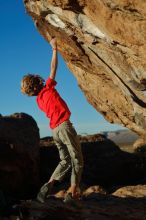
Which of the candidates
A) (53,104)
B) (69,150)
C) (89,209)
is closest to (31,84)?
(53,104)

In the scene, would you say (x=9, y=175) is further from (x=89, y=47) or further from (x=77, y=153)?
(x=77, y=153)

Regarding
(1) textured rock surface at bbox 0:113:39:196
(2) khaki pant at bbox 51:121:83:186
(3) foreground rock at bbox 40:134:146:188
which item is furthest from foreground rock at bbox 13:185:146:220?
(3) foreground rock at bbox 40:134:146:188

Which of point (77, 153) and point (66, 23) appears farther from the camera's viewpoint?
point (66, 23)

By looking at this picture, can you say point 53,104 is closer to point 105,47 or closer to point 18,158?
point 105,47

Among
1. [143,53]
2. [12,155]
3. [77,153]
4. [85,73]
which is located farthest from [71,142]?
[12,155]

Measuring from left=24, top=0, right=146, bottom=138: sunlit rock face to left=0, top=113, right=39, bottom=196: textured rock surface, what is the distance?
299cm

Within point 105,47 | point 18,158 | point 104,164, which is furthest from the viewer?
point 104,164

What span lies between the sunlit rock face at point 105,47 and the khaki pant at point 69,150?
102 inches

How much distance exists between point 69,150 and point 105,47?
3.50 m

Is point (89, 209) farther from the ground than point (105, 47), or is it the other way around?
point (105, 47)

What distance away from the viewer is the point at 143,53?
10484 millimetres

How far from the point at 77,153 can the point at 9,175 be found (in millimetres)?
8276

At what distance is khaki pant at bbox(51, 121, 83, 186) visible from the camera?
9.36 metres

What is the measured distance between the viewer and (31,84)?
30.9 ft
